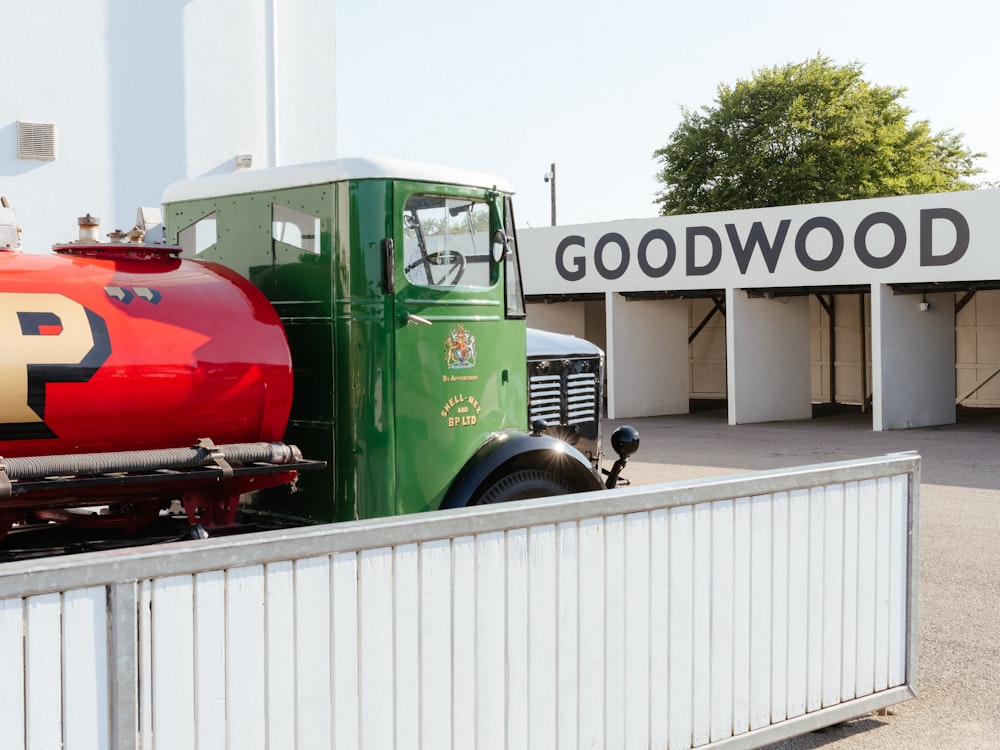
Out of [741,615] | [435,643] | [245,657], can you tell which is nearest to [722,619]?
[741,615]

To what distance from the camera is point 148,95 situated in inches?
627

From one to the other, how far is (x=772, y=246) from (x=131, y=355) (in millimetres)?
18283

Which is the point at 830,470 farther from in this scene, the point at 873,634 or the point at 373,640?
the point at 373,640

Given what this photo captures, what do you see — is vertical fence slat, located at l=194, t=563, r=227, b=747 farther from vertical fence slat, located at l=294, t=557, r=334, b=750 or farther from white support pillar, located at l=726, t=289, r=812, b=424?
white support pillar, located at l=726, t=289, r=812, b=424

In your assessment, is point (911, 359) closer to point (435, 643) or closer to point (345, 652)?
point (435, 643)

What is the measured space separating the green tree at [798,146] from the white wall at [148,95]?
34.0 meters

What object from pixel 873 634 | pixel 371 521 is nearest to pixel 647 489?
pixel 371 521

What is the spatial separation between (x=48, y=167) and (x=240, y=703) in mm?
13111

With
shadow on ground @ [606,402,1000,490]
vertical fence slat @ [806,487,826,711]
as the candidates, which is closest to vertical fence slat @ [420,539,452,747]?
vertical fence slat @ [806,487,826,711]

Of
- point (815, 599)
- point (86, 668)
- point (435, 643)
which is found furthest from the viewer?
point (815, 599)

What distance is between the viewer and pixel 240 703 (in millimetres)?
3549

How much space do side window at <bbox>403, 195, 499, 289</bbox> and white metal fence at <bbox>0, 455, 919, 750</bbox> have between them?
223 centimetres

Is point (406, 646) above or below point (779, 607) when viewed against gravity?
above

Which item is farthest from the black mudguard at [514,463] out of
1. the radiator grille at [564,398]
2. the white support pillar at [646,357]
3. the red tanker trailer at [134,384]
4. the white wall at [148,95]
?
the white support pillar at [646,357]
